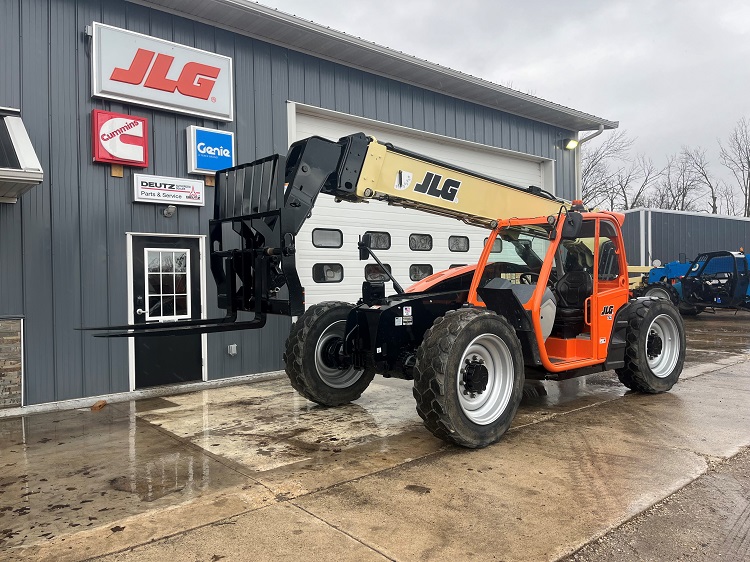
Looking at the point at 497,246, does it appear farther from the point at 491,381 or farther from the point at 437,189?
the point at 491,381

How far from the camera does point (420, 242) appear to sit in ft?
36.0

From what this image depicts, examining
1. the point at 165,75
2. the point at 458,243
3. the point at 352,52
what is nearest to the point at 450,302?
the point at 165,75

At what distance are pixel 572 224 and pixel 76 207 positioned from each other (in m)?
5.84

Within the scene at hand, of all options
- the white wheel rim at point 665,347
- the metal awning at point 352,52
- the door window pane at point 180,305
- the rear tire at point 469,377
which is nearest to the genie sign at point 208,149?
the metal awning at point 352,52

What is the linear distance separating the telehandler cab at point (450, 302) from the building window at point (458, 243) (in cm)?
441

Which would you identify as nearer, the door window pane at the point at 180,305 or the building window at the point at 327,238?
the door window pane at the point at 180,305

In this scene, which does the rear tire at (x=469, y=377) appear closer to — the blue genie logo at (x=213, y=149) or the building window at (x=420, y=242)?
the blue genie logo at (x=213, y=149)

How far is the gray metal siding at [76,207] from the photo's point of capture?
6.73 metres

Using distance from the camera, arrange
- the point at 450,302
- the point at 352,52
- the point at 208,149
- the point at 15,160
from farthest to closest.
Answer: the point at 352,52 < the point at 208,149 < the point at 450,302 < the point at 15,160

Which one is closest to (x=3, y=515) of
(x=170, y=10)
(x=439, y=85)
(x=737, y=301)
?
(x=170, y=10)

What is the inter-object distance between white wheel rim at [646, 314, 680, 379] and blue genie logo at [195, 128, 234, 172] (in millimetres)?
6090

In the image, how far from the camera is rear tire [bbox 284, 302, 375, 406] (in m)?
6.11

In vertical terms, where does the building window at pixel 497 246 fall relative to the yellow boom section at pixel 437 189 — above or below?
below

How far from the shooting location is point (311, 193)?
504cm
